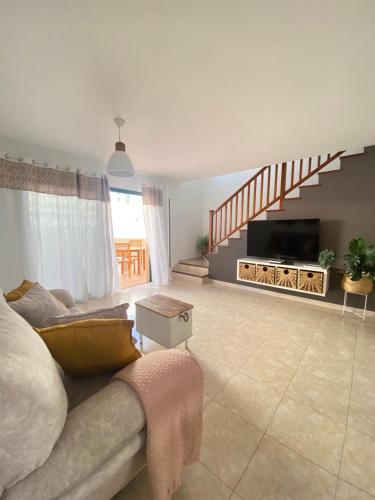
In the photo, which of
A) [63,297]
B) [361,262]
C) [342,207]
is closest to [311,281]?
[361,262]

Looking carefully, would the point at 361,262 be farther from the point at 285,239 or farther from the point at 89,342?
the point at 89,342

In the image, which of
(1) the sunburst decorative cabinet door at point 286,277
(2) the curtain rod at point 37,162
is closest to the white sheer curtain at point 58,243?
(2) the curtain rod at point 37,162

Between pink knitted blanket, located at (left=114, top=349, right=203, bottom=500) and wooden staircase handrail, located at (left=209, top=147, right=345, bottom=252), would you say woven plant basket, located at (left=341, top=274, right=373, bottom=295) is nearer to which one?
wooden staircase handrail, located at (left=209, top=147, right=345, bottom=252)

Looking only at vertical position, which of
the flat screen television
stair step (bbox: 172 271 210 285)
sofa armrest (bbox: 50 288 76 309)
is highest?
the flat screen television

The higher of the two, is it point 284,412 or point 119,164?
point 119,164

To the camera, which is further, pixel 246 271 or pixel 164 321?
pixel 246 271

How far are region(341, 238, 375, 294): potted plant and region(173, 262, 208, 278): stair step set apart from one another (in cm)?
256

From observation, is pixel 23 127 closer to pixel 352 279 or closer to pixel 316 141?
pixel 316 141

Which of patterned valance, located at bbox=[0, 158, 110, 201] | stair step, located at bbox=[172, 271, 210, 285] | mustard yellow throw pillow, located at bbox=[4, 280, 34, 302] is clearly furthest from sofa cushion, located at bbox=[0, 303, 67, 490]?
stair step, located at bbox=[172, 271, 210, 285]

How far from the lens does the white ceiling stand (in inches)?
41.0

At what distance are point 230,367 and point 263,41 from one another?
2309mm

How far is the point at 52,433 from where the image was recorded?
61 centimetres

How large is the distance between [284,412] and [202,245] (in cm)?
420

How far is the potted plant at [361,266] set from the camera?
243cm
